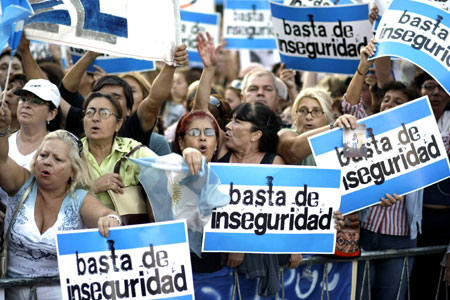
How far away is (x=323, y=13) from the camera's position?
A: 22.5 feet

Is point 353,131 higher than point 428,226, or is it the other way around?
point 353,131

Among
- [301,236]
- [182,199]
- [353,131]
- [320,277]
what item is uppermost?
[353,131]

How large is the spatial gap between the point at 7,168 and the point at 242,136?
1.70 m

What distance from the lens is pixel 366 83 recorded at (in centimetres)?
740

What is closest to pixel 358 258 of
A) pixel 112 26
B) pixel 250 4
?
pixel 112 26

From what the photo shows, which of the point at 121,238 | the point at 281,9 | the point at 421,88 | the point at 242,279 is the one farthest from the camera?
the point at 281,9

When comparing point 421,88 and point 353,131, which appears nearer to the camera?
point 353,131

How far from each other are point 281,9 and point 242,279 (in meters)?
2.89

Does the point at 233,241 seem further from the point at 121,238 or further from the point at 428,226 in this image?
the point at 428,226

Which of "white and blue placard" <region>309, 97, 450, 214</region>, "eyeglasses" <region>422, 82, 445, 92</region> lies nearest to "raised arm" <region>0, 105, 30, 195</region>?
"white and blue placard" <region>309, 97, 450, 214</region>

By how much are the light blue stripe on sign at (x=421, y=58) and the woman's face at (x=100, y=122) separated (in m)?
2.03

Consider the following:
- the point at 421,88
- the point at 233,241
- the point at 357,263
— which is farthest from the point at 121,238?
the point at 421,88

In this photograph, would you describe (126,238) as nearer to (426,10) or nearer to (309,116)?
(309,116)

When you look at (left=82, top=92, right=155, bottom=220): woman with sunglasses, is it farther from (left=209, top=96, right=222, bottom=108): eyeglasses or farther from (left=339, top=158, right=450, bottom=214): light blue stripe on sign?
(left=339, top=158, right=450, bottom=214): light blue stripe on sign
